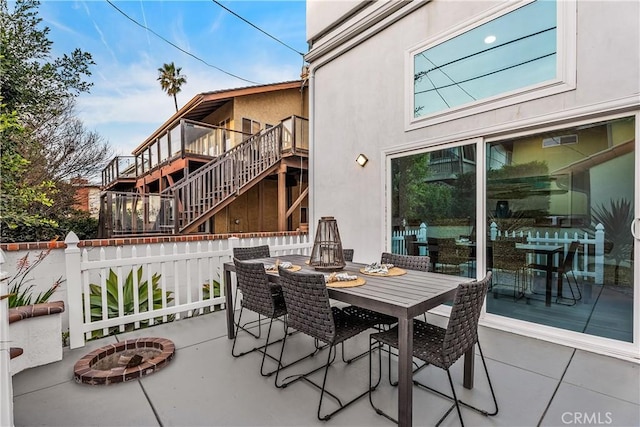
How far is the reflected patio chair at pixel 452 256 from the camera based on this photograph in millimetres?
4027

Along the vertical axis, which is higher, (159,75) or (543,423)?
(159,75)

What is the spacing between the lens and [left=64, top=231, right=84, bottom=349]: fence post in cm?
322

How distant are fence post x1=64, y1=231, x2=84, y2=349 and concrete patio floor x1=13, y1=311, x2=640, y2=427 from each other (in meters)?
0.16

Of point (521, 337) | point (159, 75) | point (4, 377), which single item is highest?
point (159, 75)

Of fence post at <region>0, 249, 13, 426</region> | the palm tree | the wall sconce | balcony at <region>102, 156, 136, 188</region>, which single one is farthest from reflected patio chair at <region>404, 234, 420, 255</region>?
the palm tree

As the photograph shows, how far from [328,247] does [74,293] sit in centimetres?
272

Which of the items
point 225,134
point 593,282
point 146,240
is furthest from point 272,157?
point 593,282

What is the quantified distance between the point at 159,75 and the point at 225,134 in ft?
44.8

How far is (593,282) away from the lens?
3146 mm

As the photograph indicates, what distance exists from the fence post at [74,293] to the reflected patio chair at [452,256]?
14.2 ft

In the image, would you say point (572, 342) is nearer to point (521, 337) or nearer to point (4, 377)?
point (521, 337)

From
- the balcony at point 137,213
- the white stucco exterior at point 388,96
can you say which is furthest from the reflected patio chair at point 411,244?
the balcony at point 137,213

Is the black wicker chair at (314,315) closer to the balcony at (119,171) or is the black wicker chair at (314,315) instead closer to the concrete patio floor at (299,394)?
the concrete patio floor at (299,394)

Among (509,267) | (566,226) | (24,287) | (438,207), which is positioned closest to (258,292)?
(438,207)
